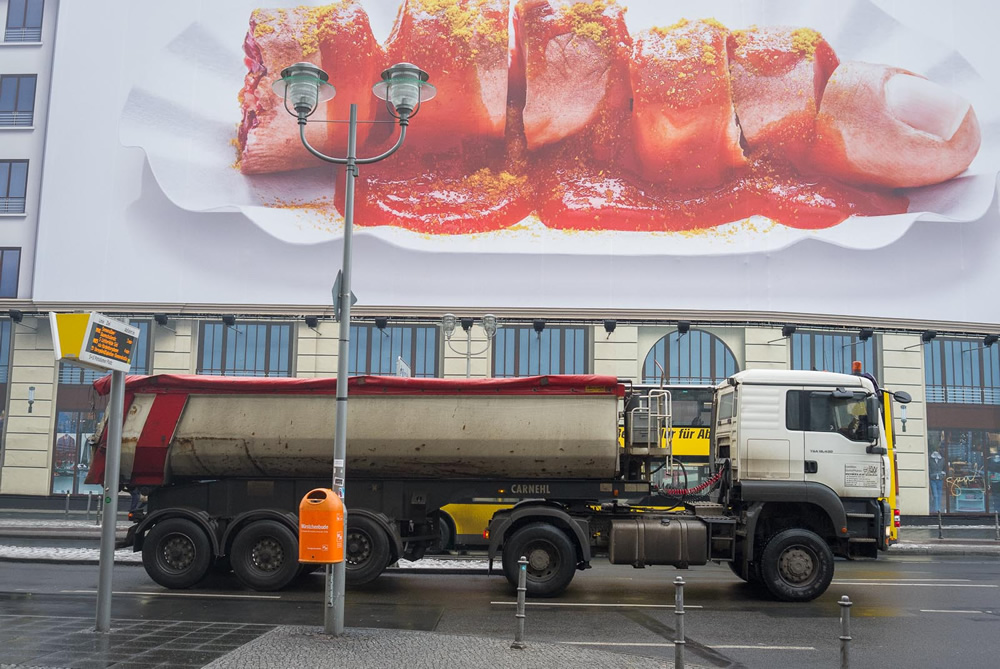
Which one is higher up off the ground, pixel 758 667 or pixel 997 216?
pixel 997 216

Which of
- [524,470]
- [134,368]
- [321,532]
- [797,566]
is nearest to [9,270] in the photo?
[134,368]

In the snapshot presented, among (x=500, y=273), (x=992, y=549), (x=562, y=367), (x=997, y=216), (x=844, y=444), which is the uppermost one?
(x=997, y=216)

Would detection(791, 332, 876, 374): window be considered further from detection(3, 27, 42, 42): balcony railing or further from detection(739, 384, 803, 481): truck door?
detection(3, 27, 42, 42): balcony railing

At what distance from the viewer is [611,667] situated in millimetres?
8352

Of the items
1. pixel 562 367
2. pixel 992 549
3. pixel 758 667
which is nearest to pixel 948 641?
pixel 758 667

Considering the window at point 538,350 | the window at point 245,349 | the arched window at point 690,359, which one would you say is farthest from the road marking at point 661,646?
the window at point 245,349

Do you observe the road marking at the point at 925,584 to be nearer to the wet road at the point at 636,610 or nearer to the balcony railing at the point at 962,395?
the wet road at the point at 636,610

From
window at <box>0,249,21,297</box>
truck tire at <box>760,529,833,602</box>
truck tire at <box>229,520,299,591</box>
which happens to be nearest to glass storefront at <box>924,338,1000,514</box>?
truck tire at <box>760,529,833,602</box>

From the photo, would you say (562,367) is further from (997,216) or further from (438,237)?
(997,216)

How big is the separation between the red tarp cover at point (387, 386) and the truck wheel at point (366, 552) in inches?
79.7

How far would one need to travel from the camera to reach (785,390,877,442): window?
13.6 metres

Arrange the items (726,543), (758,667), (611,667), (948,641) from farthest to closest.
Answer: (726,543)
(948,641)
(758,667)
(611,667)

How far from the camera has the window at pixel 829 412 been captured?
44.8 ft

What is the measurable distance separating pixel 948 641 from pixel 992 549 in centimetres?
1398
